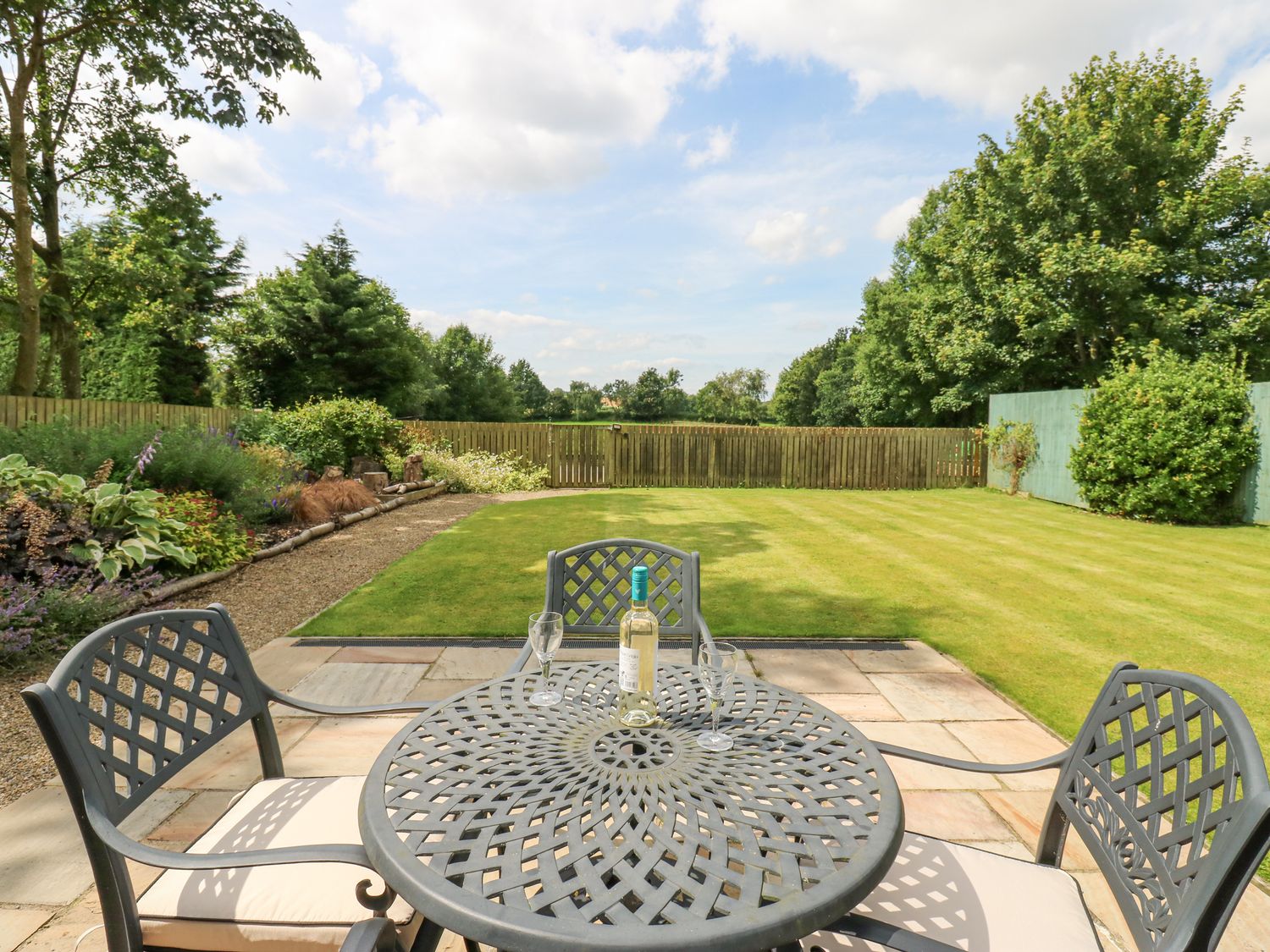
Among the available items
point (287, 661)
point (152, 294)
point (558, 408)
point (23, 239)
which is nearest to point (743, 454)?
point (287, 661)

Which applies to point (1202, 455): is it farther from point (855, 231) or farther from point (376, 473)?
point (376, 473)

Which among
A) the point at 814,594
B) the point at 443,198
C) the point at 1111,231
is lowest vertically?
the point at 814,594

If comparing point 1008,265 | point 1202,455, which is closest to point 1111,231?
point 1008,265

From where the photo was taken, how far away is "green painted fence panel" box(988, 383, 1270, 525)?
8234 millimetres

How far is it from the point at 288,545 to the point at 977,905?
6546 mm

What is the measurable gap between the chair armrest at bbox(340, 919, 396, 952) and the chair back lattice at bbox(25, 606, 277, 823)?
552mm

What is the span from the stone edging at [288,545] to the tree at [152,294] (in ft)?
22.4

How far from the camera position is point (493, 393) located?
4212cm

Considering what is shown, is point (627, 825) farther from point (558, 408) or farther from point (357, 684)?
point (558, 408)

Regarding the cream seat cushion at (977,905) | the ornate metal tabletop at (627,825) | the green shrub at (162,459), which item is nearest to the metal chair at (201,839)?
the ornate metal tabletop at (627,825)

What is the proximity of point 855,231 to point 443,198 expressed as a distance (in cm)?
706

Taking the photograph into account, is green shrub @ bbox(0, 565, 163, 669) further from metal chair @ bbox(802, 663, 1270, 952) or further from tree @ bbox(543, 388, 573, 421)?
tree @ bbox(543, 388, 573, 421)

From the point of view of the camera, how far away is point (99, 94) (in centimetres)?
1031

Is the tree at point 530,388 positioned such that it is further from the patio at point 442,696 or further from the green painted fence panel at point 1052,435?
the patio at point 442,696
